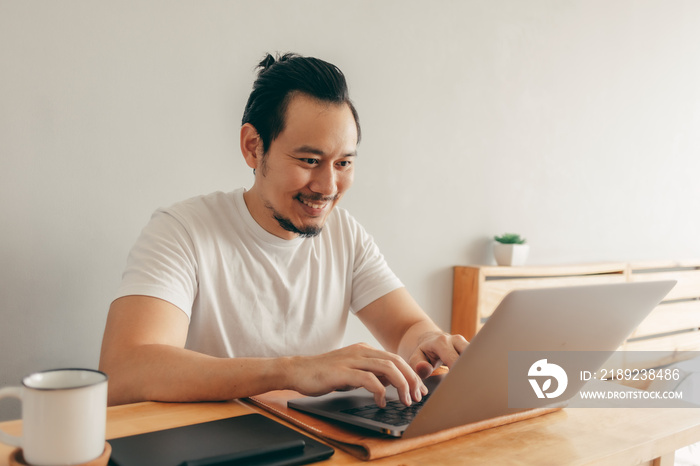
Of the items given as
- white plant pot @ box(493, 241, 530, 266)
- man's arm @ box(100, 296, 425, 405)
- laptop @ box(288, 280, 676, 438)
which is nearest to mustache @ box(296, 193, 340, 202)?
man's arm @ box(100, 296, 425, 405)

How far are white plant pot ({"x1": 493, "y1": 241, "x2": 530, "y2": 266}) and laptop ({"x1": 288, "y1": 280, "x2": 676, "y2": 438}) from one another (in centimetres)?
167

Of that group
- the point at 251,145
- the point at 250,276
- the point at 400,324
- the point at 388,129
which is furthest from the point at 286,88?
the point at 388,129

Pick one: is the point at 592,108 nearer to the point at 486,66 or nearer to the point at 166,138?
the point at 486,66

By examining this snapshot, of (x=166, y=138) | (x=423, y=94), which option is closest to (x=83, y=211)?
(x=166, y=138)

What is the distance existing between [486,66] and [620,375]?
183 cm

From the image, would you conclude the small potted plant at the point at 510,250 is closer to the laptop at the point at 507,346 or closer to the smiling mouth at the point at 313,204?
the smiling mouth at the point at 313,204

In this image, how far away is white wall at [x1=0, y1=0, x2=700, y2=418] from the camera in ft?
4.96

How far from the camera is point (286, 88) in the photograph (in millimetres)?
1335

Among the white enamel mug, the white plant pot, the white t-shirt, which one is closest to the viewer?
the white enamel mug

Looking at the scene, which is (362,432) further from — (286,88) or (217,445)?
(286,88)

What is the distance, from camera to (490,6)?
2.52 m

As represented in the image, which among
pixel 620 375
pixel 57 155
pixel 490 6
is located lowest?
pixel 620 375

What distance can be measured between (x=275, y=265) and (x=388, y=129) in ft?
3.27

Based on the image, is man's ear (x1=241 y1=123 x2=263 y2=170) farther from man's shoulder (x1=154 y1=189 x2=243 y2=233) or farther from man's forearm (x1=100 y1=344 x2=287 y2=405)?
man's forearm (x1=100 y1=344 x2=287 y2=405)
